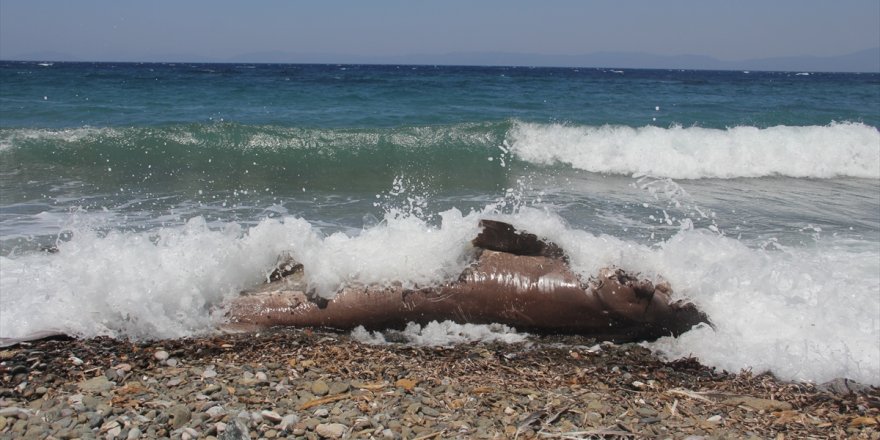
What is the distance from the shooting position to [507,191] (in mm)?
10211

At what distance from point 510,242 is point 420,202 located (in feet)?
14.1

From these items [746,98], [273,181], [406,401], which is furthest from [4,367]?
[746,98]

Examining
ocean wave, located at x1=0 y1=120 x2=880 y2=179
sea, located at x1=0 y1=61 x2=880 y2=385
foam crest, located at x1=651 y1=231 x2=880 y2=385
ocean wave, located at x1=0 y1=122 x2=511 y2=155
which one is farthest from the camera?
ocean wave, located at x1=0 y1=122 x2=511 y2=155

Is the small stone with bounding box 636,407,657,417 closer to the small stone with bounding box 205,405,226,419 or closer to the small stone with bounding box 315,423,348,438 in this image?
the small stone with bounding box 315,423,348,438

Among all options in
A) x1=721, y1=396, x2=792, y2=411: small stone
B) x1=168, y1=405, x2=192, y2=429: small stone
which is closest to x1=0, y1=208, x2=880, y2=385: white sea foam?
x1=721, y1=396, x2=792, y2=411: small stone

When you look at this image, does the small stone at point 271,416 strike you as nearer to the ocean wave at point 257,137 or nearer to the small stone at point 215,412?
the small stone at point 215,412

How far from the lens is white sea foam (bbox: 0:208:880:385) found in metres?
4.34

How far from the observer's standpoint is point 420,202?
885cm

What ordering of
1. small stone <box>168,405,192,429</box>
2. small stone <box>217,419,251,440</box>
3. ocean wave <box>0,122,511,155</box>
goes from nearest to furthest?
1. small stone <box>217,419,251,440</box>
2. small stone <box>168,405,192,429</box>
3. ocean wave <box>0,122,511,155</box>

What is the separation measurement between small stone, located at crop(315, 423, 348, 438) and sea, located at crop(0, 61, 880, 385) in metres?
1.58

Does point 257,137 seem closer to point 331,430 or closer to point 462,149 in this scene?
point 462,149

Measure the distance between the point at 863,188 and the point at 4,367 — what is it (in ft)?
41.5

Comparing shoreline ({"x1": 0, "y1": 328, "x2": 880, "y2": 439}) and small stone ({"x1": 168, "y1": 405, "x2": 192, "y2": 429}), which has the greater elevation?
small stone ({"x1": 168, "y1": 405, "x2": 192, "y2": 429})

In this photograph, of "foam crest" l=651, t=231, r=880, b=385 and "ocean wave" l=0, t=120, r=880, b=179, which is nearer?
"foam crest" l=651, t=231, r=880, b=385
